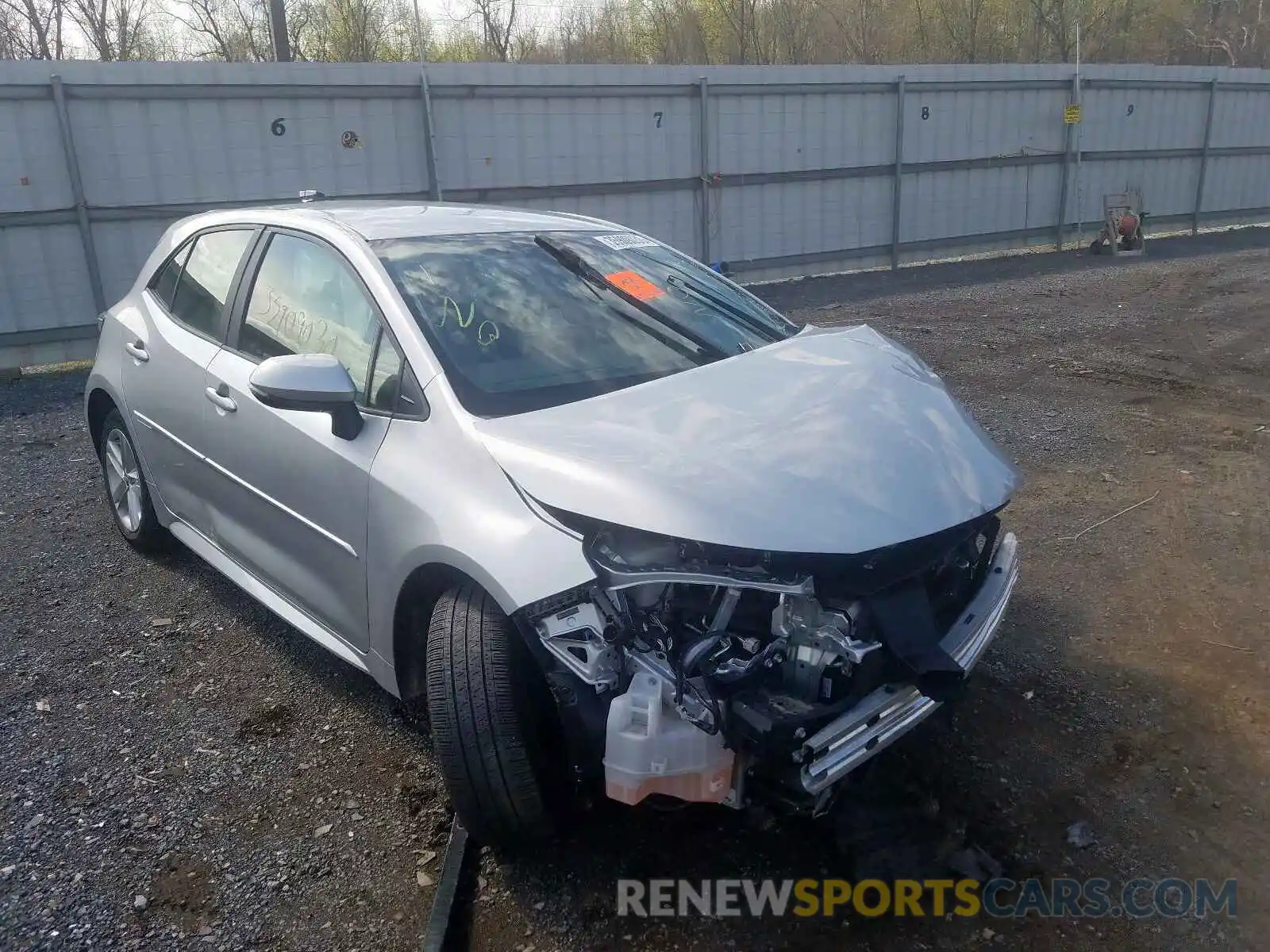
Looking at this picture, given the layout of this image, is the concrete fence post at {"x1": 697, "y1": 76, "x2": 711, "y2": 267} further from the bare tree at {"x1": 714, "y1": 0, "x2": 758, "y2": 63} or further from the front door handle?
the bare tree at {"x1": 714, "y1": 0, "x2": 758, "y2": 63}

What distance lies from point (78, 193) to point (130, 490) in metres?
6.28

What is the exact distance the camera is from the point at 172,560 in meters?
5.02

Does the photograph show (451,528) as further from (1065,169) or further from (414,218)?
(1065,169)

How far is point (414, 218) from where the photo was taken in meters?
3.80

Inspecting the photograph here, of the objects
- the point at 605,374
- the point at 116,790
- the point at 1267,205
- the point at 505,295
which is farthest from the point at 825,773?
the point at 1267,205

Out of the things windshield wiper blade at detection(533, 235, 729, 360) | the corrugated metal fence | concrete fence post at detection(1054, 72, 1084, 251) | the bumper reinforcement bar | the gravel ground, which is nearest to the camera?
the bumper reinforcement bar

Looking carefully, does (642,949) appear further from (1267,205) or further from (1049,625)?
(1267,205)

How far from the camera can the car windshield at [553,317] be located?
3.10 meters

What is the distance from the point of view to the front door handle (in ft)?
12.2

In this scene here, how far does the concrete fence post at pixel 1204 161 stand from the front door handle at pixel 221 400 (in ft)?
60.3

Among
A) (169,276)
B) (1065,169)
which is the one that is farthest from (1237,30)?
(169,276)

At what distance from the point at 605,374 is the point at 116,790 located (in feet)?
6.59

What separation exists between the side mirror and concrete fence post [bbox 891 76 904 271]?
1305cm

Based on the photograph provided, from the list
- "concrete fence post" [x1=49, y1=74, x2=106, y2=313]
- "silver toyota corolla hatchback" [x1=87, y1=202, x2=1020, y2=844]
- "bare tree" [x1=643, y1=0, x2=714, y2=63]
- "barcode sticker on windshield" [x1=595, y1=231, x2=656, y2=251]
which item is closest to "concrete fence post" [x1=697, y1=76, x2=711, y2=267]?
"concrete fence post" [x1=49, y1=74, x2=106, y2=313]
